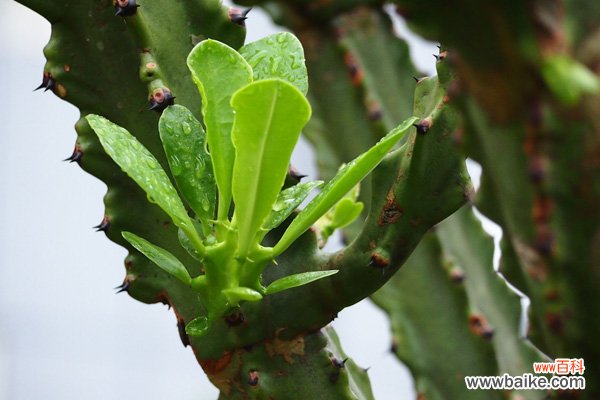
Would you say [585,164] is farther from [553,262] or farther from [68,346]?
[68,346]

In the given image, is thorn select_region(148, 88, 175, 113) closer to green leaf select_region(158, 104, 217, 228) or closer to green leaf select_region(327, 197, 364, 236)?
green leaf select_region(158, 104, 217, 228)

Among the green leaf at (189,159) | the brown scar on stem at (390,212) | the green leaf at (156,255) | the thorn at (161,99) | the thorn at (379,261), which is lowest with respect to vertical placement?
the thorn at (379,261)

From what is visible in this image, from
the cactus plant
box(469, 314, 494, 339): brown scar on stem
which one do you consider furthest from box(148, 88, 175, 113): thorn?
box(469, 314, 494, 339): brown scar on stem

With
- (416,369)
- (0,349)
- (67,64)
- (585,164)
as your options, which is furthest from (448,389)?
(0,349)

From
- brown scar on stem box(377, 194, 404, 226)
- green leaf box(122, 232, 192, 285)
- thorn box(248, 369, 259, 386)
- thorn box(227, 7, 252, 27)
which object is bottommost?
thorn box(248, 369, 259, 386)

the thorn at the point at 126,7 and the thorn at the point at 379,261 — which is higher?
the thorn at the point at 126,7

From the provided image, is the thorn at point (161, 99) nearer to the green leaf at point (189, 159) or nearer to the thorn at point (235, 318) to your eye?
the green leaf at point (189, 159)

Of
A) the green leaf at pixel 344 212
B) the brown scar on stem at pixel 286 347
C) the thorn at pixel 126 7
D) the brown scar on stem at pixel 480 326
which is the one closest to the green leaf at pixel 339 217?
the green leaf at pixel 344 212
